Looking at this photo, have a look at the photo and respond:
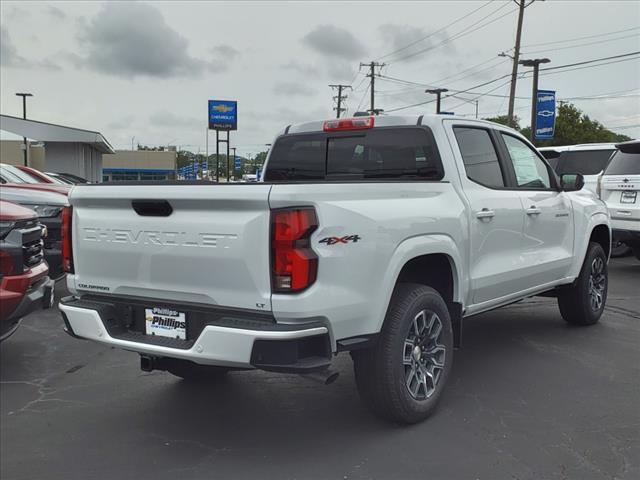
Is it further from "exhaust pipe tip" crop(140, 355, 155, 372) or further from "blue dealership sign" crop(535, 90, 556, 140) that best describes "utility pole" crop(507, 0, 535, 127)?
"exhaust pipe tip" crop(140, 355, 155, 372)

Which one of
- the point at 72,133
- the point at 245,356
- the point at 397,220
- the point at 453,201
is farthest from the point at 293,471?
the point at 72,133

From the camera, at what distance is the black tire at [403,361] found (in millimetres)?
3516

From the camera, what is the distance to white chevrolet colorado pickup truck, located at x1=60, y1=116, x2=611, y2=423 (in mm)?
3018

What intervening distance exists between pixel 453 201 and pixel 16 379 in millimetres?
3564

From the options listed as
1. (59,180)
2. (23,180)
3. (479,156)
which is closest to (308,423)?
(479,156)

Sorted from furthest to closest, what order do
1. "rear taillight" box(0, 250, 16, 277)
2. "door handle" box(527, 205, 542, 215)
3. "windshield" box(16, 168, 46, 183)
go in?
"windshield" box(16, 168, 46, 183), "door handle" box(527, 205, 542, 215), "rear taillight" box(0, 250, 16, 277)

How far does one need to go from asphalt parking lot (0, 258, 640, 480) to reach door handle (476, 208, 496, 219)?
1.28 m

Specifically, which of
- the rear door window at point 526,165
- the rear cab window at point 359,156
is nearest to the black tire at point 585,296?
the rear door window at point 526,165

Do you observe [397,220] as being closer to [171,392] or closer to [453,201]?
[453,201]

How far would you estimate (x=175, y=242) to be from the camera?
3.26 metres

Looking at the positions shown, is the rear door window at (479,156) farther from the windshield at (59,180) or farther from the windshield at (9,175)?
the windshield at (59,180)

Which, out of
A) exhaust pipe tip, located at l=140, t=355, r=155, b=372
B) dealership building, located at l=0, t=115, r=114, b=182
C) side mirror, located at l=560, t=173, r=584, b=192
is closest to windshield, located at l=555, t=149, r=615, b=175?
side mirror, located at l=560, t=173, r=584, b=192

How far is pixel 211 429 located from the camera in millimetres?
3805

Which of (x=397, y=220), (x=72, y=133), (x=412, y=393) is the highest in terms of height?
(x=72, y=133)
